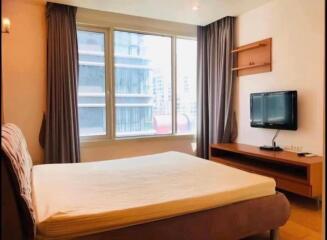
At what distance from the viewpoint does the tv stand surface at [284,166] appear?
2.97 metres

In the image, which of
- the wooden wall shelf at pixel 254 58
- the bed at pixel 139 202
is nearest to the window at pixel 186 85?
the wooden wall shelf at pixel 254 58

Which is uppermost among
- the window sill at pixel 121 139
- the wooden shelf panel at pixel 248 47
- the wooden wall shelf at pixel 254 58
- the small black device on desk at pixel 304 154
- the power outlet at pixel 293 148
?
the wooden shelf panel at pixel 248 47

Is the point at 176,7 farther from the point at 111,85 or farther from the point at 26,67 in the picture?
the point at 26,67

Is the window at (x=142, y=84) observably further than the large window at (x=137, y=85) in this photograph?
Yes

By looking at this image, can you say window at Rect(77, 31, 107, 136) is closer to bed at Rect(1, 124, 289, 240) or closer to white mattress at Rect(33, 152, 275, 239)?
A: white mattress at Rect(33, 152, 275, 239)

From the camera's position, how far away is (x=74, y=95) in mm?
3955

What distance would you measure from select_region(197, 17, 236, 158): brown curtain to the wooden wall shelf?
0.46ft

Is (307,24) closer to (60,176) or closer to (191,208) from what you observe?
(191,208)

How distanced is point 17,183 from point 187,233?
3.49ft

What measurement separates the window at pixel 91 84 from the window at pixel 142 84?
24cm

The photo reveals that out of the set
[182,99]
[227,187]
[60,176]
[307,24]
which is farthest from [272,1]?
[60,176]

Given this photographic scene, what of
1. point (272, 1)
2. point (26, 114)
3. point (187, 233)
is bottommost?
point (187, 233)

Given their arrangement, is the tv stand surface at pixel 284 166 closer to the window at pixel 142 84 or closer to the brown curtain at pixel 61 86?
the window at pixel 142 84

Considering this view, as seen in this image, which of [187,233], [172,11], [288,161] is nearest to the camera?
[187,233]
